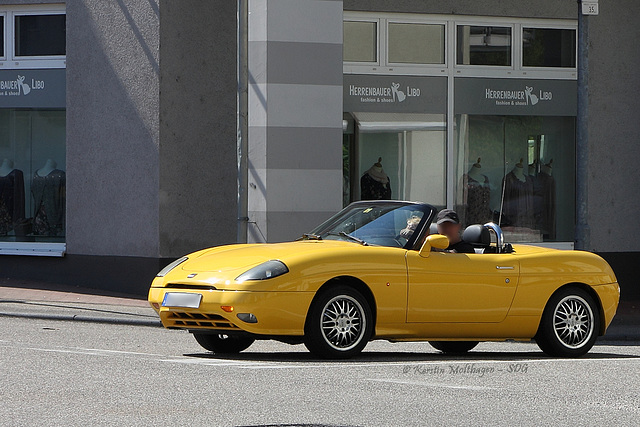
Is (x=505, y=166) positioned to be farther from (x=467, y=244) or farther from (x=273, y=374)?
(x=273, y=374)

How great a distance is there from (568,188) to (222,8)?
6620mm

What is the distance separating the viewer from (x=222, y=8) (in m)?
17.8

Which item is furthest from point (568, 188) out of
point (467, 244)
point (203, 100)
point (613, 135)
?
point (467, 244)

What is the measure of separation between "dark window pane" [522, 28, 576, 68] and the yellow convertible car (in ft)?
28.7

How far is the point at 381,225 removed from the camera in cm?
1023

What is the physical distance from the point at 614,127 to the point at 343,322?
430 inches

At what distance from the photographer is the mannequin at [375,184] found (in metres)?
18.4

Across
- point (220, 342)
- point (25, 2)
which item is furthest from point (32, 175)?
point (220, 342)

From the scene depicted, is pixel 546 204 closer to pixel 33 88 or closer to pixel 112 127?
pixel 112 127

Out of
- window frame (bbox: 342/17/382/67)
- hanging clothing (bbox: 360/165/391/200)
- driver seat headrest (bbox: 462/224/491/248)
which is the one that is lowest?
driver seat headrest (bbox: 462/224/491/248)

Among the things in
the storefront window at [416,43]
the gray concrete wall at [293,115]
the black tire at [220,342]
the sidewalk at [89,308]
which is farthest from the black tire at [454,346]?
the storefront window at [416,43]

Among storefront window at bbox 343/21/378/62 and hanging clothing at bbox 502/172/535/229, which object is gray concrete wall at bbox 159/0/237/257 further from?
hanging clothing at bbox 502/172/535/229

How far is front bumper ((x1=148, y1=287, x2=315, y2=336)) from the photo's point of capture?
9.02 metres

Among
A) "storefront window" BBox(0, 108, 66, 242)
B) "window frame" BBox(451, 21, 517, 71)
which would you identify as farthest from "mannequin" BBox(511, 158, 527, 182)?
"storefront window" BBox(0, 108, 66, 242)
